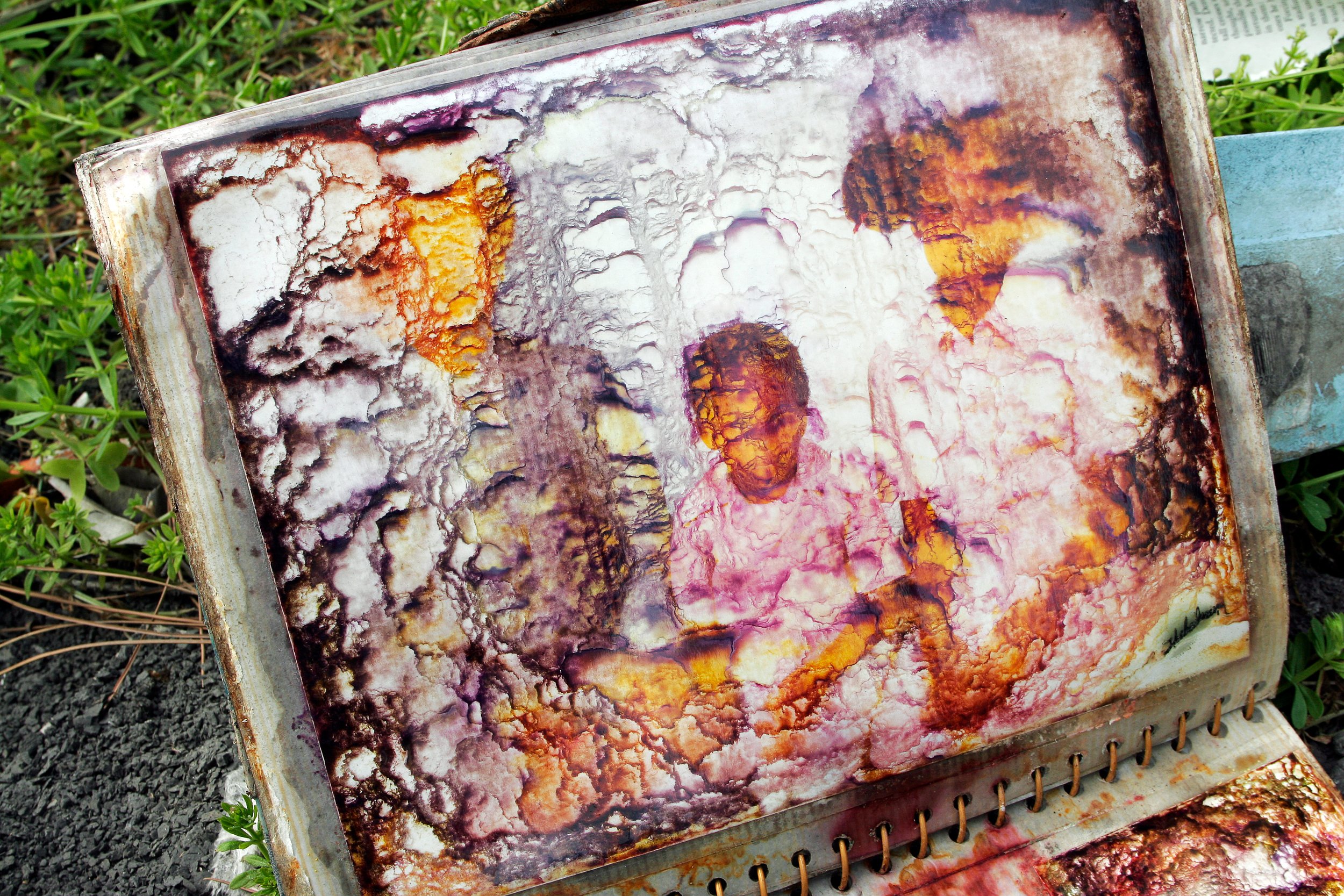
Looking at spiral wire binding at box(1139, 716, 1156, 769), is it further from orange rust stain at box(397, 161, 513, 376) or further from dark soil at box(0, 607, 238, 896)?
dark soil at box(0, 607, 238, 896)

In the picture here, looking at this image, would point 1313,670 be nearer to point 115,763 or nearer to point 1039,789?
point 1039,789

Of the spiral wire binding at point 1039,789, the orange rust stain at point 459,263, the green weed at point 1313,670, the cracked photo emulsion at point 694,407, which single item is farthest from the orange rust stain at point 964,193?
the green weed at point 1313,670

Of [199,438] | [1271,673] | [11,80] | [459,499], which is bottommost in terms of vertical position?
[1271,673]

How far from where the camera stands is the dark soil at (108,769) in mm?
1011

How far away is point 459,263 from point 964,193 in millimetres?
448

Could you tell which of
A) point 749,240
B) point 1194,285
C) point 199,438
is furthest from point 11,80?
point 1194,285

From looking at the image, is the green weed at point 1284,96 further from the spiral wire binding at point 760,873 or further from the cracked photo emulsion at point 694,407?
the spiral wire binding at point 760,873

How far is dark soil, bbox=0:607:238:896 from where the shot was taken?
3.32ft

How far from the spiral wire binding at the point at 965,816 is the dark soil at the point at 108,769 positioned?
0.63 metres

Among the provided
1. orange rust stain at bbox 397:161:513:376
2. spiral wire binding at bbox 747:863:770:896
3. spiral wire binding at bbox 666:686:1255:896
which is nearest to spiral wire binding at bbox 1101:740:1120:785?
spiral wire binding at bbox 666:686:1255:896

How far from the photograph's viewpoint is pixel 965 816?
82 cm

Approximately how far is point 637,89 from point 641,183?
0.08 m

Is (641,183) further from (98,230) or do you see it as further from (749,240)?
(98,230)

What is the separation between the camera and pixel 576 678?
0.74 m
